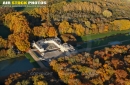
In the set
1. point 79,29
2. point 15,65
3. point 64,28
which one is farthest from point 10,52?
point 79,29

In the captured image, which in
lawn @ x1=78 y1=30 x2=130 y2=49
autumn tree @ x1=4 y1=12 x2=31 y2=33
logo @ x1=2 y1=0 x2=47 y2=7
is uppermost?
logo @ x1=2 y1=0 x2=47 y2=7

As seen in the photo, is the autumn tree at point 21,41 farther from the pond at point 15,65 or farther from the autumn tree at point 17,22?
the autumn tree at point 17,22

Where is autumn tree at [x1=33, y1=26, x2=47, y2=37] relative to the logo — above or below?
below

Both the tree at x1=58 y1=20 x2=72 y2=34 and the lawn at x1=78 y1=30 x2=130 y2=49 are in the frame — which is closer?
the lawn at x1=78 y1=30 x2=130 y2=49

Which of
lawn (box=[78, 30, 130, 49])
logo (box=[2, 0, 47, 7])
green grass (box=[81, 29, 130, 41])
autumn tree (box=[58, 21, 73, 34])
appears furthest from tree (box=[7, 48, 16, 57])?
logo (box=[2, 0, 47, 7])

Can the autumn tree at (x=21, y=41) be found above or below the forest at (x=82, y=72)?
above

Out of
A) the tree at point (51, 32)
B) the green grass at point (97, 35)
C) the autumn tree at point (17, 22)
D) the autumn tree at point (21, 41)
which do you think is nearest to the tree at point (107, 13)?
the green grass at point (97, 35)

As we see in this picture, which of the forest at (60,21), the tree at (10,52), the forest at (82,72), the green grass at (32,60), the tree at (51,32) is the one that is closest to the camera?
the forest at (82,72)

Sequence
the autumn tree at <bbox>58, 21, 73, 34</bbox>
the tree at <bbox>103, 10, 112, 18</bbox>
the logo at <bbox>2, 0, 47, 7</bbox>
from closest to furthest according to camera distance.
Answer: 1. the autumn tree at <bbox>58, 21, 73, 34</bbox>
2. the logo at <bbox>2, 0, 47, 7</bbox>
3. the tree at <bbox>103, 10, 112, 18</bbox>

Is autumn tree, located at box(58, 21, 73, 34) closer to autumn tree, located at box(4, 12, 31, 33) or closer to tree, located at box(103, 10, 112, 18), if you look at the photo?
autumn tree, located at box(4, 12, 31, 33)

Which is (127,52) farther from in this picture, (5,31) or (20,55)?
(5,31)
